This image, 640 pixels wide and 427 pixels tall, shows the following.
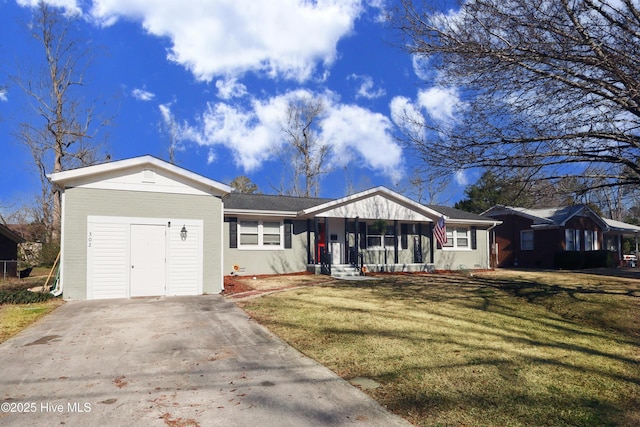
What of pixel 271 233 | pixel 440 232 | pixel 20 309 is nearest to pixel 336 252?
pixel 271 233

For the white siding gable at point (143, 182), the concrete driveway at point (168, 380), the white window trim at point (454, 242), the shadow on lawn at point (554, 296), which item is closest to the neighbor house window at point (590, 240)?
the white window trim at point (454, 242)

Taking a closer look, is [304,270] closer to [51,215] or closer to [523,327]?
[523,327]

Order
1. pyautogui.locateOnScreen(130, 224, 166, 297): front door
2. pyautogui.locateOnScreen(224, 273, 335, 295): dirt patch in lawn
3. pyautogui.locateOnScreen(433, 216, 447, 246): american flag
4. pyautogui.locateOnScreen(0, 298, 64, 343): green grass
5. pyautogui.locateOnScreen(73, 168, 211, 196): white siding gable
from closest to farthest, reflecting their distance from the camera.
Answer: pyautogui.locateOnScreen(0, 298, 64, 343): green grass, pyautogui.locateOnScreen(73, 168, 211, 196): white siding gable, pyautogui.locateOnScreen(130, 224, 166, 297): front door, pyautogui.locateOnScreen(224, 273, 335, 295): dirt patch in lawn, pyautogui.locateOnScreen(433, 216, 447, 246): american flag

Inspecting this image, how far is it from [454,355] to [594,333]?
3.91m

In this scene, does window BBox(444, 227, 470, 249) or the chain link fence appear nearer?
the chain link fence

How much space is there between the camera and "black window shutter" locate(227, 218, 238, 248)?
59.0 ft

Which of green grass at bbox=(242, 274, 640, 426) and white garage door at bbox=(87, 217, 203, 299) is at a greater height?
white garage door at bbox=(87, 217, 203, 299)

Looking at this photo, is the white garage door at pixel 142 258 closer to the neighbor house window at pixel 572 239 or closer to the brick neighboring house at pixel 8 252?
the brick neighboring house at pixel 8 252

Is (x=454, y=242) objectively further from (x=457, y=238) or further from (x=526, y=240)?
(x=526, y=240)

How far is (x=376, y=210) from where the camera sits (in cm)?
2055

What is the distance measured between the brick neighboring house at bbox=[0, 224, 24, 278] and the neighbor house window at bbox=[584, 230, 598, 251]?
33549mm

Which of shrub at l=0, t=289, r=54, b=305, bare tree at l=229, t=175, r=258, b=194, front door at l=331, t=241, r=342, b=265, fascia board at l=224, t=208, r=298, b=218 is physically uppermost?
bare tree at l=229, t=175, r=258, b=194

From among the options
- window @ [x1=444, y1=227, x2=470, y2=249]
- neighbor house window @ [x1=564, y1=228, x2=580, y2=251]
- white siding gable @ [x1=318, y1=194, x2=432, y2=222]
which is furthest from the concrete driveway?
neighbor house window @ [x1=564, y1=228, x2=580, y2=251]

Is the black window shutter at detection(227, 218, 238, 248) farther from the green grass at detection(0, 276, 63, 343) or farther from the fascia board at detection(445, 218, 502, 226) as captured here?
the fascia board at detection(445, 218, 502, 226)
